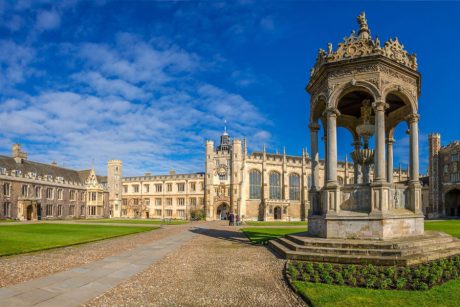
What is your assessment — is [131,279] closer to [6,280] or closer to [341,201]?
[6,280]

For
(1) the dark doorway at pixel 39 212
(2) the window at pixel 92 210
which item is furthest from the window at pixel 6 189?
(2) the window at pixel 92 210

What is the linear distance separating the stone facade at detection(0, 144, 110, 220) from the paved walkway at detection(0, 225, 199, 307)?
47.8 metres

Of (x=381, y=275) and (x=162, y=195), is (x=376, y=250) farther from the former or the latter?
(x=162, y=195)

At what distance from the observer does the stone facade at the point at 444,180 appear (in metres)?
62.8

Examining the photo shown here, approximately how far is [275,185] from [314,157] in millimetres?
55868

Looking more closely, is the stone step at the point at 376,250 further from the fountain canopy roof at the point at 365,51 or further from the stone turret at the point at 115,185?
the stone turret at the point at 115,185

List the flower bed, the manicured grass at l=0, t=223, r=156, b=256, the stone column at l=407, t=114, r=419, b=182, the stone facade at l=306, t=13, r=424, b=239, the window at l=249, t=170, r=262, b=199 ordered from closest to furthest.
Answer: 1. the flower bed
2. the stone facade at l=306, t=13, r=424, b=239
3. the stone column at l=407, t=114, r=419, b=182
4. the manicured grass at l=0, t=223, r=156, b=256
5. the window at l=249, t=170, r=262, b=199

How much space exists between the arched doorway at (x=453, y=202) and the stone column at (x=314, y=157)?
61.6 metres

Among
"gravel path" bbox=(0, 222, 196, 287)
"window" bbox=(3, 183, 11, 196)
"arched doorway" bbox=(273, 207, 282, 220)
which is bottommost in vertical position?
"arched doorway" bbox=(273, 207, 282, 220)

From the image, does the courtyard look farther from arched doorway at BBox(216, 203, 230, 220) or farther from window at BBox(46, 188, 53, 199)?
arched doorway at BBox(216, 203, 230, 220)

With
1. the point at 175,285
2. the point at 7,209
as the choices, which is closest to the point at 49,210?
the point at 7,209

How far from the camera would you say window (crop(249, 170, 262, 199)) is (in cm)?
6881

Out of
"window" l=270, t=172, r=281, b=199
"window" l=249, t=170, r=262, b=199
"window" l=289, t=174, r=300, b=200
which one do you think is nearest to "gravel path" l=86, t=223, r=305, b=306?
"window" l=249, t=170, r=262, b=199

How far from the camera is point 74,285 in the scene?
791 cm
